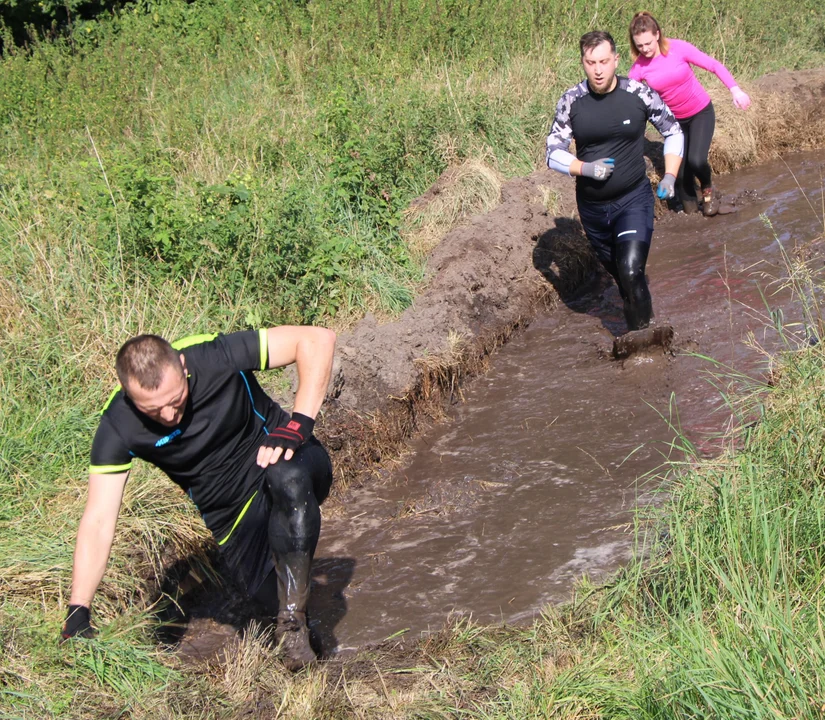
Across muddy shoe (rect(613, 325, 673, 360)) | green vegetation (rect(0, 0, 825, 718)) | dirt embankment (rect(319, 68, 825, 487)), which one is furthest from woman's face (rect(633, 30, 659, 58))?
muddy shoe (rect(613, 325, 673, 360))

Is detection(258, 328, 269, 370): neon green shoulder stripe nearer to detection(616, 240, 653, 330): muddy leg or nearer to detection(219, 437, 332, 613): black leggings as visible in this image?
detection(219, 437, 332, 613): black leggings

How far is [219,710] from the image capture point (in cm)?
373

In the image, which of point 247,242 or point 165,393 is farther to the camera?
point 247,242

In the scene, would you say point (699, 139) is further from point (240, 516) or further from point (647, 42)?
point (240, 516)

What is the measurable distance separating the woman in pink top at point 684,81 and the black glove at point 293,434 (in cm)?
589

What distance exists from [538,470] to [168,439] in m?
2.47

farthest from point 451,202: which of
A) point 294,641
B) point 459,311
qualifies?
point 294,641

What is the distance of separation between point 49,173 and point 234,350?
486 cm

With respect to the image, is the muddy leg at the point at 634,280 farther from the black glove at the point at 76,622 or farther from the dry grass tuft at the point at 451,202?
the black glove at the point at 76,622

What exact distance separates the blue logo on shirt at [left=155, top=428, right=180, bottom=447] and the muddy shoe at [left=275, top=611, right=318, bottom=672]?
86 centimetres

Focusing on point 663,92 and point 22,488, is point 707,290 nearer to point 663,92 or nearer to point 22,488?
point 663,92

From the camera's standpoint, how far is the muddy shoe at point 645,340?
6.57 meters

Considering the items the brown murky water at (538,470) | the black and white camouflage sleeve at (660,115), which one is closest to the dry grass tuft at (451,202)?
the brown murky water at (538,470)

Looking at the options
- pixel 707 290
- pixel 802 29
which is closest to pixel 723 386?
pixel 707 290
